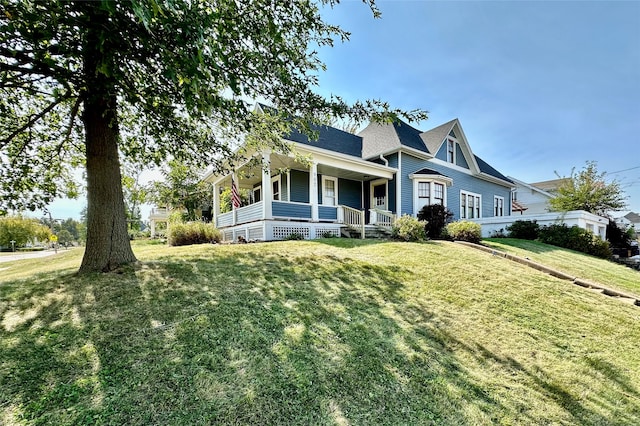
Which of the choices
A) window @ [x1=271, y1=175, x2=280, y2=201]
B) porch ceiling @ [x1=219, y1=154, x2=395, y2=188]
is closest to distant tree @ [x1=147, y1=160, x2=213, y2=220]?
porch ceiling @ [x1=219, y1=154, x2=395, y2=188]

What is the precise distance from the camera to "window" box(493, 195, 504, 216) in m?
21.1

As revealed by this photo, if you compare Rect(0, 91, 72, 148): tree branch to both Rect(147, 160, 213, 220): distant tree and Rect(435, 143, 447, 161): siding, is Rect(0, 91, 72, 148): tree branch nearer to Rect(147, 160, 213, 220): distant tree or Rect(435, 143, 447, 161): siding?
Rect(435, 143, 447, 161): siding

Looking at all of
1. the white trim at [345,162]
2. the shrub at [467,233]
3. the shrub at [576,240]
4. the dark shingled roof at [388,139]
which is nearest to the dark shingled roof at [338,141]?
the dark shingled roof at [388,139]

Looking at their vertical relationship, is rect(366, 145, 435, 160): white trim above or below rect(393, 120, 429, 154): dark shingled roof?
below

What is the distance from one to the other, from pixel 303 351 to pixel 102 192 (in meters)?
4.53

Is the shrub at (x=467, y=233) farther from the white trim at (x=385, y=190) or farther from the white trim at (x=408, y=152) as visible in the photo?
the white trim at (x=408, y=152)

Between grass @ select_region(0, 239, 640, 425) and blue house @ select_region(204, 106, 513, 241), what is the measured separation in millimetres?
5203

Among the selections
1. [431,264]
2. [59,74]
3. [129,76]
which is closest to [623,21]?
[431,264]

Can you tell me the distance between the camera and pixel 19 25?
320 cm

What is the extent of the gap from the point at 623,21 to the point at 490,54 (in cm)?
419

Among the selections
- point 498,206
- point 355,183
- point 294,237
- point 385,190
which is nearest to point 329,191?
point 355,183

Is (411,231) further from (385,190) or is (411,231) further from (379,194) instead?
(379,194)

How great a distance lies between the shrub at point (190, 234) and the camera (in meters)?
11.3

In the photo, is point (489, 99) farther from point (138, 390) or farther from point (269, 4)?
point (138, 390)
